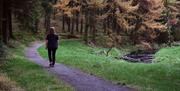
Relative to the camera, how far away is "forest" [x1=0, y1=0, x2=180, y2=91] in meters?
15.8

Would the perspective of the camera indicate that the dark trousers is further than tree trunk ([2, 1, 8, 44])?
No

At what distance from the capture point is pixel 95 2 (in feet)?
165

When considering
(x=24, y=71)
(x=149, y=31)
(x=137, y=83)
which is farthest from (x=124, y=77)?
(x=149, y=31)

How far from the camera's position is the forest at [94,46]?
51.9 feet

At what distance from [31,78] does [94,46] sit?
1406 inches

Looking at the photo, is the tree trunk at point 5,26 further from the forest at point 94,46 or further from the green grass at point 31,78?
the green grass at point 31,78

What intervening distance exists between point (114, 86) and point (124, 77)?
2.33m

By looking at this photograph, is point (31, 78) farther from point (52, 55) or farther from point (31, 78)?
point (52, 55)

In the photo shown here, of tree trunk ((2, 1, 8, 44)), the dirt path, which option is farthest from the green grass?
tree trunk ((2, 1, 8, 44))

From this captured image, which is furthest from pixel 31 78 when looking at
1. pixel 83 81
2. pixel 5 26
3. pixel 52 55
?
pixel 5 26

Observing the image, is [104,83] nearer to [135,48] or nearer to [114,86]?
[114,86]

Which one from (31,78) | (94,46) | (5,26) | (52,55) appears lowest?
(94,46)

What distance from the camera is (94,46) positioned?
51.3 meters

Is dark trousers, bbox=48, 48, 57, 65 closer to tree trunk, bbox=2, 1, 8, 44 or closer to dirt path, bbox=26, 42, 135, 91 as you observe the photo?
dirt path, bbox=26, 42, 135, 91
